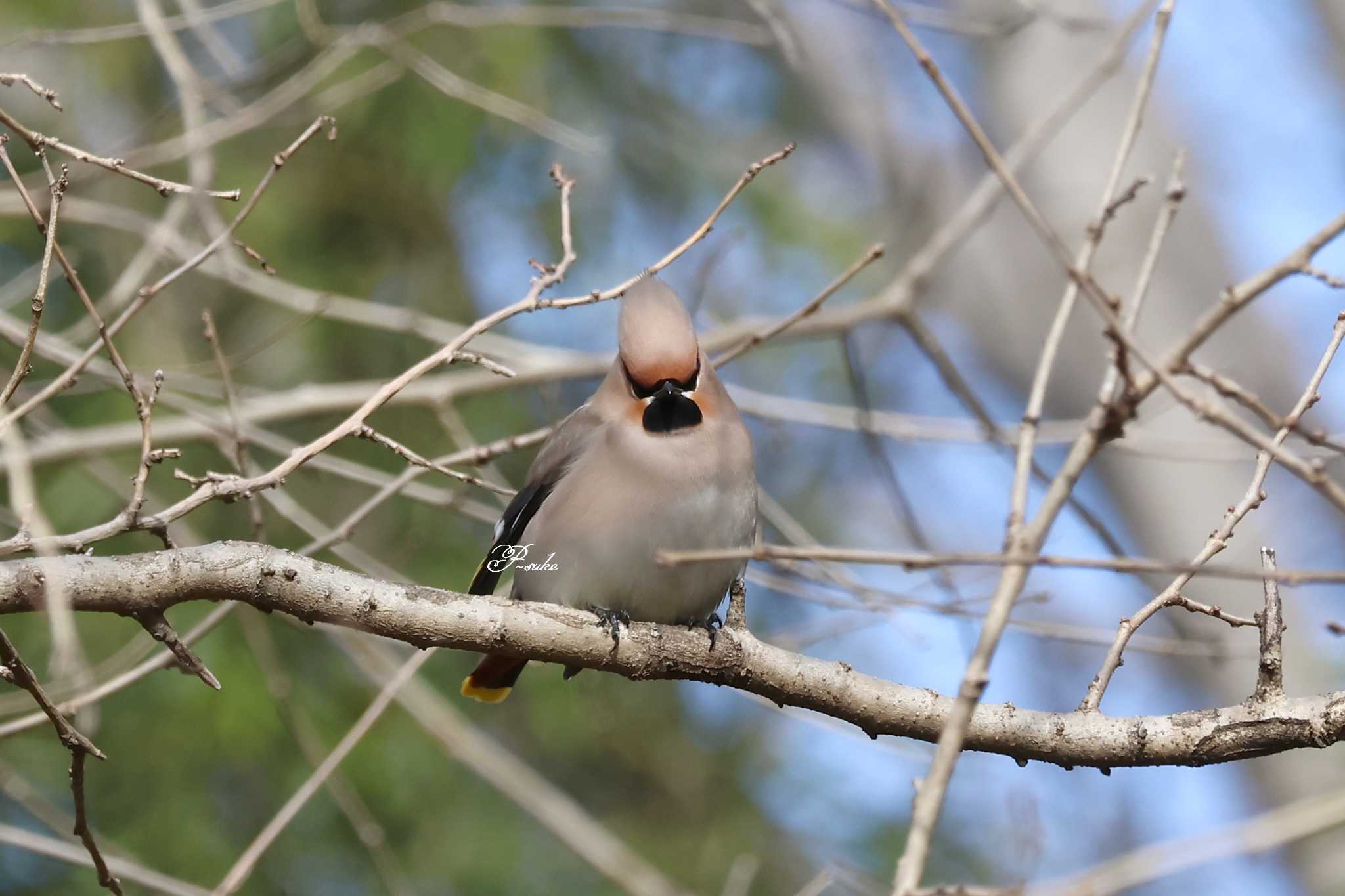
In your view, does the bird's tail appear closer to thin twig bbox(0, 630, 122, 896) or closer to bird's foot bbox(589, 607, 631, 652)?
bird's foot bbox(589, 607, 631, 652)

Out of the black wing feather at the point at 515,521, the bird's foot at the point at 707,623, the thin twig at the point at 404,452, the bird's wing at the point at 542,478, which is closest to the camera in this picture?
the thin twig at the point at 404,452

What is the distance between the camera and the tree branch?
→ 2.69 m

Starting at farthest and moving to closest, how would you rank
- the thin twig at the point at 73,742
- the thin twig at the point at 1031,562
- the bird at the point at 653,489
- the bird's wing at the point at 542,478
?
the bird's wing at the point at 542,478, the bird at the point at 653,489, the thin twig at the point at 73,742, the thin twig at the point at 1031,562

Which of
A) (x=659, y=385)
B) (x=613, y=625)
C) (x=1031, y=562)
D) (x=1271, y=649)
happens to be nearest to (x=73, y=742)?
(x=613, y=625)

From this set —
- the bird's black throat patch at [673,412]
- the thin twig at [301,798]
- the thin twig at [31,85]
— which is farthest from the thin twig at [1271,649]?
the thin twig at [31,85]

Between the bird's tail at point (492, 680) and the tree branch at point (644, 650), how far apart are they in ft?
3.68

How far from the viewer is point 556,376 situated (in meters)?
5.35

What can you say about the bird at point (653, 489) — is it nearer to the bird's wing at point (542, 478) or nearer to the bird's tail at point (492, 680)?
the bird's wing at point (542, 478)

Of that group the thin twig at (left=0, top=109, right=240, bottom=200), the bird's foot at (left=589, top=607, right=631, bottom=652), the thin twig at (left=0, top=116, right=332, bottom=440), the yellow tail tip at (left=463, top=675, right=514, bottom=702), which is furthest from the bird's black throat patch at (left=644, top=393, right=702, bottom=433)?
the thin twig at (left=0, top=109, right=240, bottom=200)

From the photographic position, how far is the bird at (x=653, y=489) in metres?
3.88

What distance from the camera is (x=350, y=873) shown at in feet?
21.0

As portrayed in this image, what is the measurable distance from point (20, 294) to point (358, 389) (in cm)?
124

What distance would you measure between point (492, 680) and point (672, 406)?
3.51 feet

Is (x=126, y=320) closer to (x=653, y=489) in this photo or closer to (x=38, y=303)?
(x=38, y=303)
